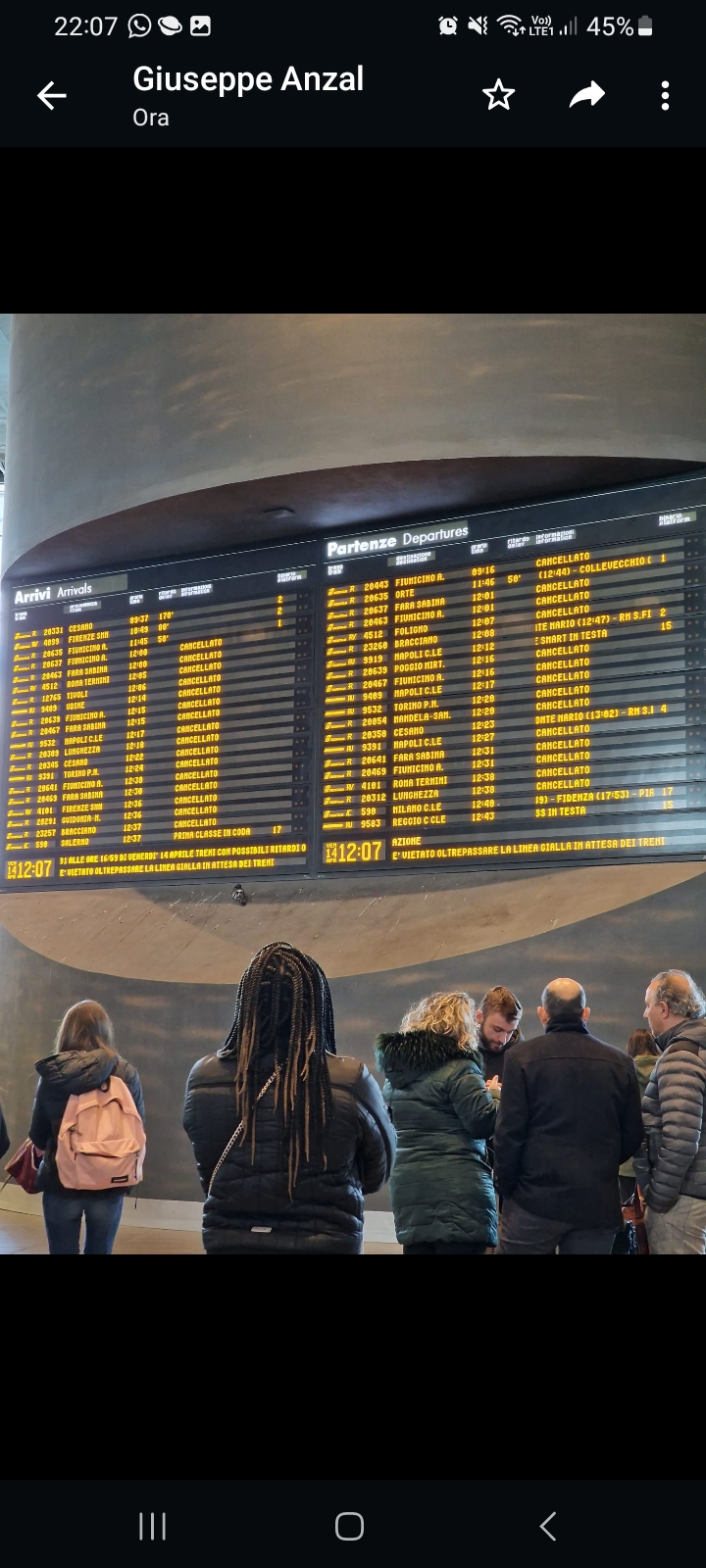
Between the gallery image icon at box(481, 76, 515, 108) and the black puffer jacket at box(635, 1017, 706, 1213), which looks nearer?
the gallery image icon at box(481, 76, 515, 108)

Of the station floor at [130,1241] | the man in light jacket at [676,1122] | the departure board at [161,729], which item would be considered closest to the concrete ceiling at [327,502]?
the departure board at [161,729]

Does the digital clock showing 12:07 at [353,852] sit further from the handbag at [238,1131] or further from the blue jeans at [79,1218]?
the handbag at [238,1131]

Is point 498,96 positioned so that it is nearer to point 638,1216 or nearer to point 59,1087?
point 59,1087

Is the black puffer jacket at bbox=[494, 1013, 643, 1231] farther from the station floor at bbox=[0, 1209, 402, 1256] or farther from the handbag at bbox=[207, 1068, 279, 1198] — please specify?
the station floor at bbox=[0, 1209, 402, 1256]

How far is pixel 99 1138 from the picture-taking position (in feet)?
12.2

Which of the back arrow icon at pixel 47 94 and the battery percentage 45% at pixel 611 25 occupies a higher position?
the battery percentage 45% at pixel 611 25

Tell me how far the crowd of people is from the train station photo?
46 centimetres

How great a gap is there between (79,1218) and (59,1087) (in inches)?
18.0

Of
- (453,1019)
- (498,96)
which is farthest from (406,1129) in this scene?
(498,96)

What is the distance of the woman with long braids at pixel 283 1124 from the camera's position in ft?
8.59

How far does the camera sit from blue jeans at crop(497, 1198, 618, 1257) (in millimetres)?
3166

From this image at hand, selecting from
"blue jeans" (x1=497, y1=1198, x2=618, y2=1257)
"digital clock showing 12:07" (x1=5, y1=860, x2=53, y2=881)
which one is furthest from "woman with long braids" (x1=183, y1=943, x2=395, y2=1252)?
"digital clock showing 12:07" (x1=5, y1=860, x2=53, y2=881)

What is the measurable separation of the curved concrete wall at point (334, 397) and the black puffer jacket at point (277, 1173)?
377 cm

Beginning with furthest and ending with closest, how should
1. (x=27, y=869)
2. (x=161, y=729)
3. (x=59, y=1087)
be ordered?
(x=27, y=869) → (x=161, y=729) → (x=59, y=1087)
